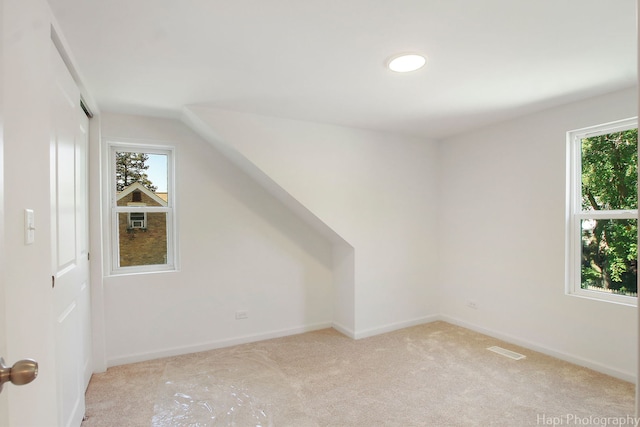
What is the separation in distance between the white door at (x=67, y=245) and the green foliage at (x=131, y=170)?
1.05 metres

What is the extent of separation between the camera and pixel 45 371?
126 centimetres

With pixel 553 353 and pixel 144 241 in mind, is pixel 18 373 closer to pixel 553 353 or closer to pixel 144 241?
pixel 144 241

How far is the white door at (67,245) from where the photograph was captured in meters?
1.67

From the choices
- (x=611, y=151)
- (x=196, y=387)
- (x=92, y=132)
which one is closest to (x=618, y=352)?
(x=611, y=151)

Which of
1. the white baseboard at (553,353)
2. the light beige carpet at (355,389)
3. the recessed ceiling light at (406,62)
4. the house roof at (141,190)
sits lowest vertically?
the light beige carpet at (355,389)

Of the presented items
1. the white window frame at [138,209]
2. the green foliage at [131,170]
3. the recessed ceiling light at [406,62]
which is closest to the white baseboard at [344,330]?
the white window frame at [138,209]

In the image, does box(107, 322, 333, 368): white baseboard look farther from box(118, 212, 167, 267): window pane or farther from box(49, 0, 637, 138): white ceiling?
box(49, 0, 637, 138): white ceiling

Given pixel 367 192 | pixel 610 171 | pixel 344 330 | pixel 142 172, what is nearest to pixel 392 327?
pixel 344 330

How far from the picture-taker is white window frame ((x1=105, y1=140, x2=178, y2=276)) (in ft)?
10.2

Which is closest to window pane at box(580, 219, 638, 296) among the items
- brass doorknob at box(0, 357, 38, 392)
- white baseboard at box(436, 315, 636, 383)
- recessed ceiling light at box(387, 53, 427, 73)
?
white baseboard at box(436, 315, 636, 383)

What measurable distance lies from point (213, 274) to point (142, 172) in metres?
1.23

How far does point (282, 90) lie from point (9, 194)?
190 centimetres

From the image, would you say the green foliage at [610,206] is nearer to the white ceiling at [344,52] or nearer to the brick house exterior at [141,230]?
the white ceiling at [344,52]

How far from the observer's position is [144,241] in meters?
3.29
